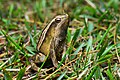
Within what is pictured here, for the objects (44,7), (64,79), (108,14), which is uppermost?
(44,7)

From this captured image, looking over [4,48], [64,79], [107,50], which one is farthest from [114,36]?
[4,48]

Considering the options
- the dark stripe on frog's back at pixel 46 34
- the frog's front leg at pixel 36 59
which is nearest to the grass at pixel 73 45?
the frog's front leg at pixel 36 59

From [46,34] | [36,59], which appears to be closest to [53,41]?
[46,34]

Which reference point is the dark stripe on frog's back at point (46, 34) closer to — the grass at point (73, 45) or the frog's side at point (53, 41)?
the frog's side at point (53, 41)

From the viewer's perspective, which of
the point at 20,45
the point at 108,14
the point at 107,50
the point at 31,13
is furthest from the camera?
the point at 31,13

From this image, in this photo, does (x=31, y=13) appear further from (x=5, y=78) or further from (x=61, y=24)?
(x=5, y=78)

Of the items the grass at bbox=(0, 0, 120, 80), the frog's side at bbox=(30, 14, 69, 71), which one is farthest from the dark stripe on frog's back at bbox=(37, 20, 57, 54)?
the grass at bbox=(0, 0, 120, 80)

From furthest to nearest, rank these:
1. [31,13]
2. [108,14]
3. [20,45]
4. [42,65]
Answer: [31,13] → [108,14] → [20,45] → [42,65]
